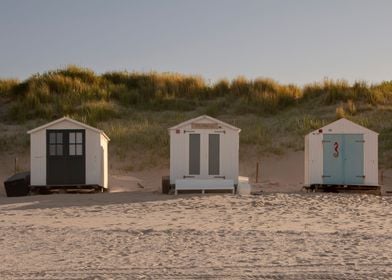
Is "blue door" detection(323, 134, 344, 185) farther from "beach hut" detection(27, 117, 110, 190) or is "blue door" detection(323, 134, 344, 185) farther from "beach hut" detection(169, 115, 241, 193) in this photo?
"beach hut" detection(27, 117, 110, 190)

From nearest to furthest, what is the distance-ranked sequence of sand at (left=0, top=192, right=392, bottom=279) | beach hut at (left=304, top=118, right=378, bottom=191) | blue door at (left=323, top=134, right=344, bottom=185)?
sand at (left=0, top=192, right=392, bottom=279)
beach hut at (left=304, top=118, right=378, bottom=191)
blue door at (left=323, top=134, right=344, bottom=185)

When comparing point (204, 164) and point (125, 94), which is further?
point (125, 94)

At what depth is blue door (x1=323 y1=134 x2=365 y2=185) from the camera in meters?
19.8

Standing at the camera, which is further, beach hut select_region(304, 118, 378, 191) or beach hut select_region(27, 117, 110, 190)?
beach hut select_region(27, 117, 110, 190)

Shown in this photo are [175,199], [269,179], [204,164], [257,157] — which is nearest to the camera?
[175,199]

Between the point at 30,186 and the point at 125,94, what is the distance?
59.1ft

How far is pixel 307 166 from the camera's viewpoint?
66.9ft

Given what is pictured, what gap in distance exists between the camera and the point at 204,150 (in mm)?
20000

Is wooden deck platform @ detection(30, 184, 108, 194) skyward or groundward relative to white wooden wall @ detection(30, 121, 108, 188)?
groundward

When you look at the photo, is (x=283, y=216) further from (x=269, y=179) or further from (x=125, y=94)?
(x=125, y=94)

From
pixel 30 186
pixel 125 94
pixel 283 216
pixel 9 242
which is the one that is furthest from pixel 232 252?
pixel 125 94

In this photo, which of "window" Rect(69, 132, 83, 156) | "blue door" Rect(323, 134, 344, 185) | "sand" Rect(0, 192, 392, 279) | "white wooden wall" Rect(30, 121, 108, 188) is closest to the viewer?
"sand" Rect(0, 192, 392, 279)

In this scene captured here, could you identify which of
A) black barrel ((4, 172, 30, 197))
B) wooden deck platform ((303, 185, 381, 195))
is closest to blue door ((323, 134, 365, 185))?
wooden deck platform ((303, 185, 381, 195))

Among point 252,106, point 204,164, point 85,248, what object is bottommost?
point 85,248
